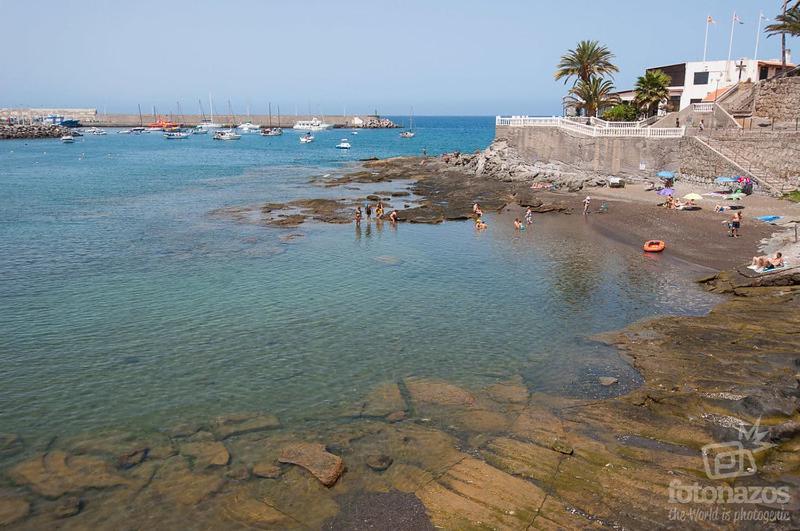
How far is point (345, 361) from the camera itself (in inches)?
739

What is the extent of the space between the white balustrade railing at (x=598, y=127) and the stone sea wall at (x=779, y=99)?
7.58 meters

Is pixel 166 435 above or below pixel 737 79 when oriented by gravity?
below

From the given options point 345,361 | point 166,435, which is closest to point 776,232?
point 345,361

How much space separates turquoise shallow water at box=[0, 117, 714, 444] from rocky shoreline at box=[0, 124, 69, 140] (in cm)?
13299

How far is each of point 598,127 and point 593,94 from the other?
8728 mm

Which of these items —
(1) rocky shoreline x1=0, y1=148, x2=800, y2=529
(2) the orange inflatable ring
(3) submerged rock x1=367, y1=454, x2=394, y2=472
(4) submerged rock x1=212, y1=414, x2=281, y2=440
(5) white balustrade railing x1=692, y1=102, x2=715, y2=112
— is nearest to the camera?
(1) rocky shoreline x1=0, y1=148, x2=800, y2=529

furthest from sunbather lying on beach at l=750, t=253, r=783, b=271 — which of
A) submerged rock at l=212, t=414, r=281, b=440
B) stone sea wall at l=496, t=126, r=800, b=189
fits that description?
submerged rock at l=212, t=414, r=281, b=440

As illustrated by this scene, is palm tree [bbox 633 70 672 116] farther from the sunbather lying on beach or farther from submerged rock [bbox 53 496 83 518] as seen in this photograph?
submerged rock [bbox 53 496 83 518]

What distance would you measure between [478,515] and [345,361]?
904 centimetres

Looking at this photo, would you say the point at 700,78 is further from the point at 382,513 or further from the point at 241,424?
the point at 382,513

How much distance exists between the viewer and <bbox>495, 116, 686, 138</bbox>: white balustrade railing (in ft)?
155

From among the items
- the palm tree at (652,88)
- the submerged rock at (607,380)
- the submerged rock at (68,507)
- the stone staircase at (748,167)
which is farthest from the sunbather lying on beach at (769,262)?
the palm tree at (652,88)

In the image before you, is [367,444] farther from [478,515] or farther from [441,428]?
[478,515]

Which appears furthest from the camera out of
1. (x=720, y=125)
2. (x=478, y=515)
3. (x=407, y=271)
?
(x=720, y=125)
